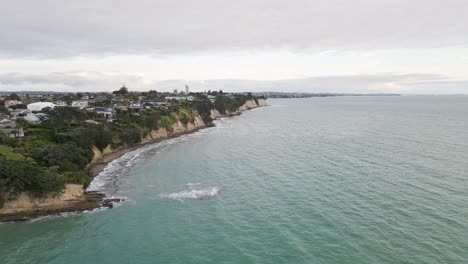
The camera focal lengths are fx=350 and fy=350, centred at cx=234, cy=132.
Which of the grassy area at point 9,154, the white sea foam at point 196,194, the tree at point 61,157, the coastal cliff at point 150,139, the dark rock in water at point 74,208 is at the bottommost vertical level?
the dark rock in water at point 74,208

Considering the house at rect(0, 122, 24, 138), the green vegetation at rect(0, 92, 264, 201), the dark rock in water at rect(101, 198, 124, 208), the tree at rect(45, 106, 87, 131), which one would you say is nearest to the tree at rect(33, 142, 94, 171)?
the green vegetation at rect(0, 92, 264, 201)

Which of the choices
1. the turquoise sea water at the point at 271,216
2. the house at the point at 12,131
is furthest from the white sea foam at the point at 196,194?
the house at the point at 12,131

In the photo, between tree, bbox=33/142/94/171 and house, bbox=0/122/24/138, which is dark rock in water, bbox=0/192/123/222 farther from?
house, bbox=0/122/24/138

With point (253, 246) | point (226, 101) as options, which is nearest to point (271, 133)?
point (253, 246)

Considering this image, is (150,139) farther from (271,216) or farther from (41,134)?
(271,216)

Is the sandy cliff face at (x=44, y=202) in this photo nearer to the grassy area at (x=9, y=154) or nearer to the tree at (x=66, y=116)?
the grassy area at (x=9, y=154)
